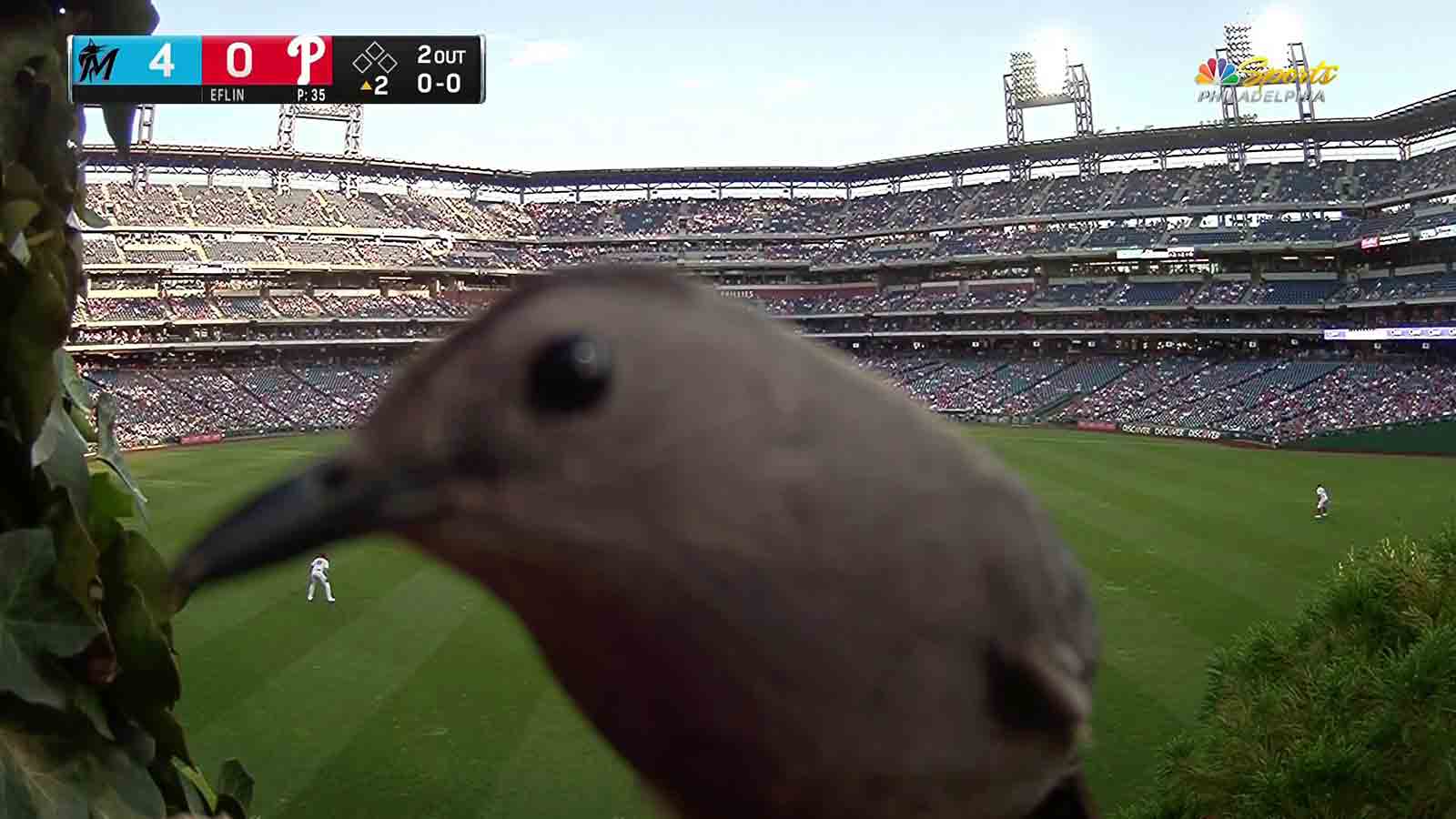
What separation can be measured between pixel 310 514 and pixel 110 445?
54.5 inches

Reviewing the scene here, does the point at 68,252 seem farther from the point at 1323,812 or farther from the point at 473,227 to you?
the point at 473,227

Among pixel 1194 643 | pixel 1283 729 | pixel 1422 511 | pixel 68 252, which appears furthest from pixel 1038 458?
pixel 68 252

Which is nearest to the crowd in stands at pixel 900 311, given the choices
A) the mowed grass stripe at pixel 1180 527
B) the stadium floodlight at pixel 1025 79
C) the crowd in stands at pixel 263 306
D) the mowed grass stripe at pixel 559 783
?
the crowd in stands at pixel 263 306

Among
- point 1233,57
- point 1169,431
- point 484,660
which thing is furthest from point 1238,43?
point 484,660

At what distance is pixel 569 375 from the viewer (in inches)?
32.6

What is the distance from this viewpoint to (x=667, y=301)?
0.87m

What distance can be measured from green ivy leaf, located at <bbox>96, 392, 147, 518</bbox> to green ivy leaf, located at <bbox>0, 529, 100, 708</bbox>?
430 millimetres

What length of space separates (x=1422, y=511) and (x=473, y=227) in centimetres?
5166

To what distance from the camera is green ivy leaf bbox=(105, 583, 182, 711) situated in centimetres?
170

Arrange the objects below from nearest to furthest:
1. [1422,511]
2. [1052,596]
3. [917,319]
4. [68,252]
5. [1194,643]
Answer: [1052,596] < [68,252] < [1194,643] < [1422,511] < [917,319]

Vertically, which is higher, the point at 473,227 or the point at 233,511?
the point at 473,227

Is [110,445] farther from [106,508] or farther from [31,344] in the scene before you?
[31,344]

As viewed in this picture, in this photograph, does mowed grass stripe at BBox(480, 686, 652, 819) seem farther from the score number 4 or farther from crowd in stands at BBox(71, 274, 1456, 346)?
crowd in stands at BBox(71, 274, 1456, 346)

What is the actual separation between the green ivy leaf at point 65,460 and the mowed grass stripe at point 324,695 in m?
7.69
